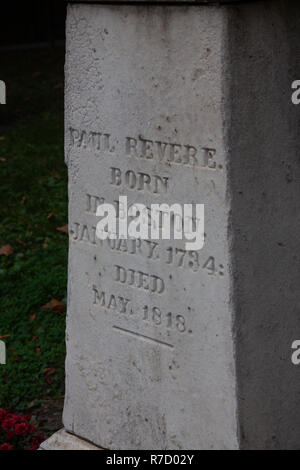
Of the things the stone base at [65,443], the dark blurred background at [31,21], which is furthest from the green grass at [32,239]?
the dark blurred background at [31,21]

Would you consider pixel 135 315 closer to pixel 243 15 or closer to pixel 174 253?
pixel 174 253

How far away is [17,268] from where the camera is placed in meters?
5.71

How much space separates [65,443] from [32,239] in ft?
8.90

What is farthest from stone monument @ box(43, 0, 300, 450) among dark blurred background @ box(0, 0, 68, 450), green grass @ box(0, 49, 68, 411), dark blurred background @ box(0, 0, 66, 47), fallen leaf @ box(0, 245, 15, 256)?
dark blurred background @ box(0, 0, 66, 47)

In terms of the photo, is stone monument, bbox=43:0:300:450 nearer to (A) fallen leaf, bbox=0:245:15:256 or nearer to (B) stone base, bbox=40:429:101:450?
(B) stone base, bbox=40:429:101:450

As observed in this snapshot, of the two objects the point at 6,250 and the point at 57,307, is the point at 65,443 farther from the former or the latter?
the point at 6,250

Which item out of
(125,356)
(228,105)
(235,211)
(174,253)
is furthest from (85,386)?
(228,105)

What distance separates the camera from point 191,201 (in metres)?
3.05

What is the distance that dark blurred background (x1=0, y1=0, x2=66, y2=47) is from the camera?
1256 cm

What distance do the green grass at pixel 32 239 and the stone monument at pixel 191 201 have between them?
112 centimetres

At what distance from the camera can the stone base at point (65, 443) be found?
12.1 ft

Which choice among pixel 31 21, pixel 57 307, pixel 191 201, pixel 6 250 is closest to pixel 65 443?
pixel 191 201

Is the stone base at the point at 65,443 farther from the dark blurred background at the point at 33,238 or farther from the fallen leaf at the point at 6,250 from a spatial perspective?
the fallen leaf at the point at 6,250

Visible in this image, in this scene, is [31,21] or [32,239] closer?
[32,239]
